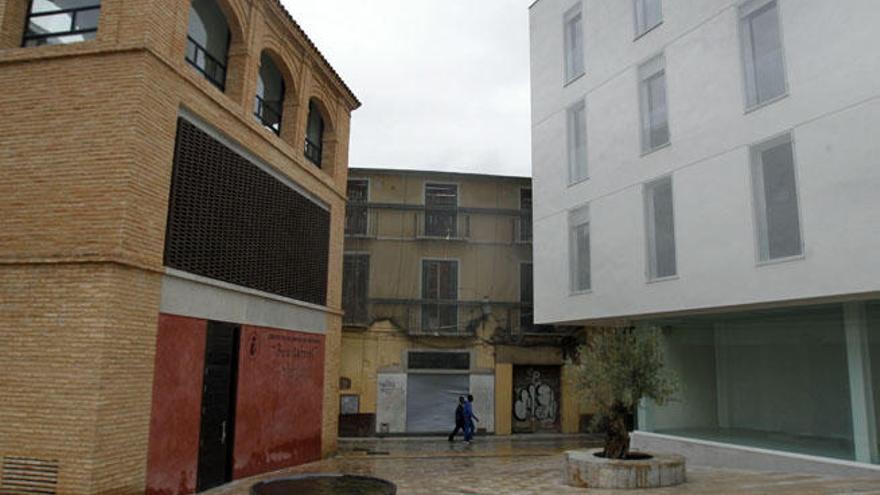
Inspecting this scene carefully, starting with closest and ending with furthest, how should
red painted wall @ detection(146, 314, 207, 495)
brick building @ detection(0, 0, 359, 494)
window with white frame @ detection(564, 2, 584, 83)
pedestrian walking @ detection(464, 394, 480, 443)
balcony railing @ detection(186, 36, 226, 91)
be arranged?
brick building @ detection(0, 0, 359, 494) → red painted wall @ detection(146, 314, 207, 495) → balcony railing @ detection(186, 36, 226, 91) → window with white frame @ detection(564, 2, 584, 83) → pedestrian walking @ detection(464, 394, 480, 443)

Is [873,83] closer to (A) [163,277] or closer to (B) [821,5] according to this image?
(B) [821,5]

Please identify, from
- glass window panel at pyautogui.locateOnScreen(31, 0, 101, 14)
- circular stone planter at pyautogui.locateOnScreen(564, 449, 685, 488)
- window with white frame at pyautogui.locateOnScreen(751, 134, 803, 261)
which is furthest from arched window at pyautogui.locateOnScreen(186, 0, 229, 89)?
window with white frame at pyautogui.locateOnScreen(751, 134, 803, 261)

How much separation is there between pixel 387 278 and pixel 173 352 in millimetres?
15130

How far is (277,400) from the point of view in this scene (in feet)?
51.5

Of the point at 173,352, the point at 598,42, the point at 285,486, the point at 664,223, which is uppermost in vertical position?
the point at 598,42

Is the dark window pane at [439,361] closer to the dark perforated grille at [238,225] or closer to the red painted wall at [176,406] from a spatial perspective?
the dark perforated grille at [238,225]

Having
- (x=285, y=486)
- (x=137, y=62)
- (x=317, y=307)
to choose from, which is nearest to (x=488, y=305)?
(x=317, y=307)

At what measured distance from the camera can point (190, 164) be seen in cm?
1239

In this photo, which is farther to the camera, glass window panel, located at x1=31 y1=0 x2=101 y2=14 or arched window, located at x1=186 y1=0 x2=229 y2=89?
arched window, located at x1=186 y1=0 x2=229 y2=89

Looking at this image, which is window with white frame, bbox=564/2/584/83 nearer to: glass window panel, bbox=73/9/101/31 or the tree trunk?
the tree trunk

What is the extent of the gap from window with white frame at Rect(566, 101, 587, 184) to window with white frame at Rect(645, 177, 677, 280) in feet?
8.55

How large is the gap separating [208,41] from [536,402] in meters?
18.6

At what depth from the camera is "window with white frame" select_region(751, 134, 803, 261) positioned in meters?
13.0

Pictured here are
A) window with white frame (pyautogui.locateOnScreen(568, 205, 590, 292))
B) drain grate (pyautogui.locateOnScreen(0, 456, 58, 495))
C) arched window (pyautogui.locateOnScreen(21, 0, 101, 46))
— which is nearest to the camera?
drain grate (pyautogui.locateOnScreen(0, 456, 58, 495))
